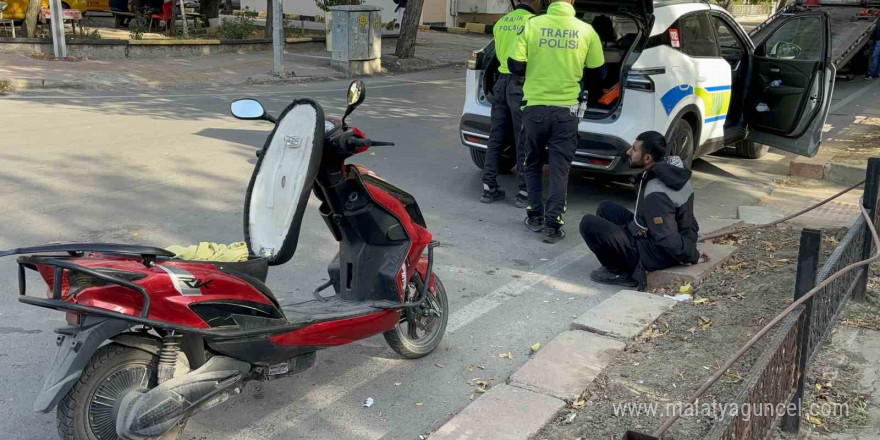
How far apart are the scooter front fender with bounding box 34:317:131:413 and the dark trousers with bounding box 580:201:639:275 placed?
3496 mm

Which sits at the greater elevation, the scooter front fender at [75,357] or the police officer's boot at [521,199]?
the scooter front fender at [75,357]

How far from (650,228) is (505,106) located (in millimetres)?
2524

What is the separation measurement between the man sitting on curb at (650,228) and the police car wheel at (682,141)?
7.00ft

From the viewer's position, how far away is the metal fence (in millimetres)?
2836

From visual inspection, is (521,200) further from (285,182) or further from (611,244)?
(285,182)

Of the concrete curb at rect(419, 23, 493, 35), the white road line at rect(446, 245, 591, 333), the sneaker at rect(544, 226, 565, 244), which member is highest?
the concrete curb at rect(419, 23, 493, 35)

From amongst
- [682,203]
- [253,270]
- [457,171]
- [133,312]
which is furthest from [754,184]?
[133,312]

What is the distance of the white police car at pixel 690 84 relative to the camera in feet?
24.4

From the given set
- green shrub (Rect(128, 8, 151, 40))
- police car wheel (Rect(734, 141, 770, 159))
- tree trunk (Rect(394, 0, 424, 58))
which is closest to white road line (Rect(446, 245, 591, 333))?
police car wheel (Rect(734, 141, 770, 159))

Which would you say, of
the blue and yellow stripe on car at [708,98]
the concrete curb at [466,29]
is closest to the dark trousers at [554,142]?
the blue and yellow stripe on car at [708,98]

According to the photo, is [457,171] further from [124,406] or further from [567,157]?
[124,406]

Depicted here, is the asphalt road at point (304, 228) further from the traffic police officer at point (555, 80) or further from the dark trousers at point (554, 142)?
the traffic police officer at point (555, 80)

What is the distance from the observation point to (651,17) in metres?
7.51

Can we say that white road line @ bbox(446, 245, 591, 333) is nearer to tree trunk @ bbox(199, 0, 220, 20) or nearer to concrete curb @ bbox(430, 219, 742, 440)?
concrete curb @ bbox(430, 219, 742, 440)
